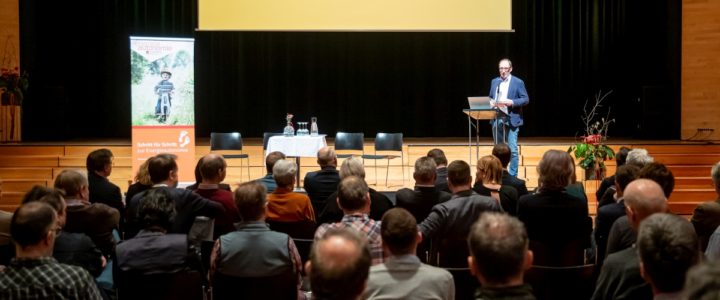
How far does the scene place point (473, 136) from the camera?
13953 millimetres

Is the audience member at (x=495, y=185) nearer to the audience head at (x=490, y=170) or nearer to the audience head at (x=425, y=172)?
the audience head at (x=490, y=170)

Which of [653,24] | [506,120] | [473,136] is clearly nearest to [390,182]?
[506,120]

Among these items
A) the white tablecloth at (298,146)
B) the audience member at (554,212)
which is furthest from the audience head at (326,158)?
the white tablecloth at (298,146)

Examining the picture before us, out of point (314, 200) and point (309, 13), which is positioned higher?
point (309, 13)

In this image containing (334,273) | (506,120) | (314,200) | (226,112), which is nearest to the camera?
(334,273)

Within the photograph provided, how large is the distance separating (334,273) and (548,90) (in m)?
12.5

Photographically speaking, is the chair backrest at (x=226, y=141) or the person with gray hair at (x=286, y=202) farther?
the chair backrest at (x=226, y=141)

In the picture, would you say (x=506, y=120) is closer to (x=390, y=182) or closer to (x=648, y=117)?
(x=390, y=182)

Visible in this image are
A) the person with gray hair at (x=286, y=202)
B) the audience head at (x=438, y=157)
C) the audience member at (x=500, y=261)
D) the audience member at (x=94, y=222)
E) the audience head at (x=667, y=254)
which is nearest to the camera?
the audience member at (x=500, y=261)

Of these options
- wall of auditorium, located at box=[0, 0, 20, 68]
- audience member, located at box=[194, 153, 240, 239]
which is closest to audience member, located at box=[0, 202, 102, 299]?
audience member, located at box=[194, 153, 240, 239]

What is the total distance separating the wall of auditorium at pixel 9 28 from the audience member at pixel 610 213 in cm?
1009

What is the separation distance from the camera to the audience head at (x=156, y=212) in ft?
12.0

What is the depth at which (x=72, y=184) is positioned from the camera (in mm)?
4328

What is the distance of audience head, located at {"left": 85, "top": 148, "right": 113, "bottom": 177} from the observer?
5.37 m
